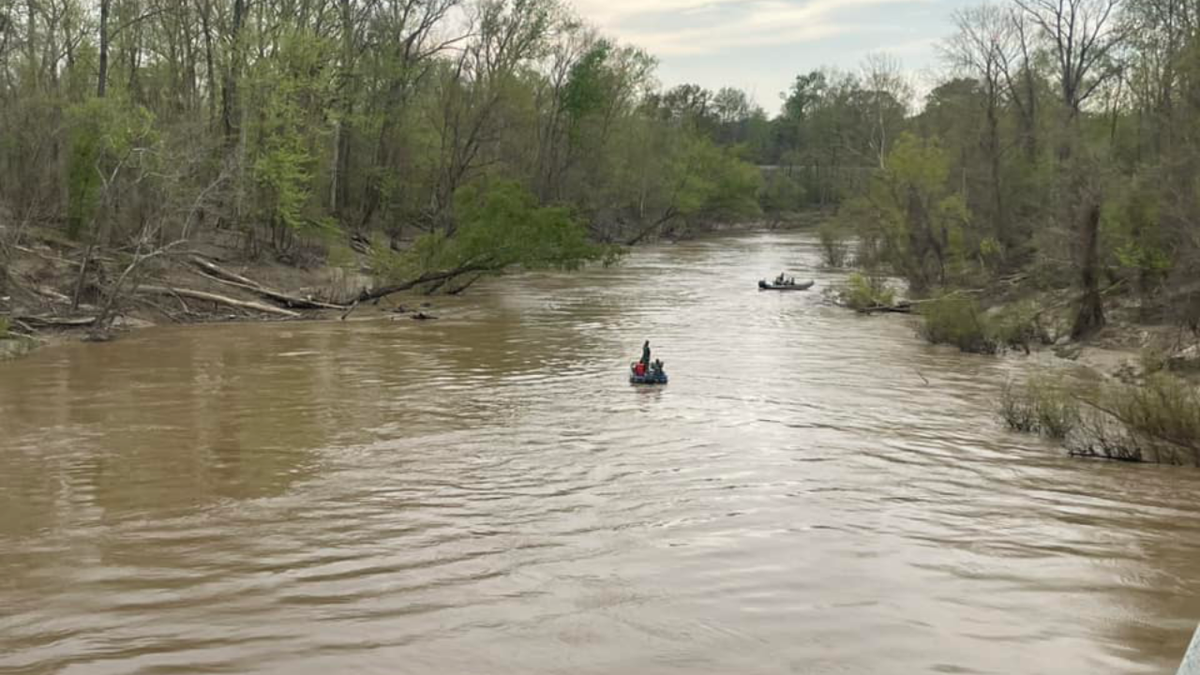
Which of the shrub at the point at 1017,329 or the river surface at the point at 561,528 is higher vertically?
the shrub at the point at 1017,329

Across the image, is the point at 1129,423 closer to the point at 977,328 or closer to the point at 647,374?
the point at 647,374

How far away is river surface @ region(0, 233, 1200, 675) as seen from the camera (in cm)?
776

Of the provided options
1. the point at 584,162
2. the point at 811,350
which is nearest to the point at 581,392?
the point at 811,350

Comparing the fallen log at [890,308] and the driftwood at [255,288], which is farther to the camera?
the fallen log at [890,308]

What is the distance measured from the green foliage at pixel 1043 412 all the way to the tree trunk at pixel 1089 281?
32.9ft

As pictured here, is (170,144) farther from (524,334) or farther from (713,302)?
(713,302)

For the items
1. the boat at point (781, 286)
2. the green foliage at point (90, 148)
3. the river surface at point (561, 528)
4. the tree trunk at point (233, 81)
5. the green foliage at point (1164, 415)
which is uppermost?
the tree trunk at point (233, 81)

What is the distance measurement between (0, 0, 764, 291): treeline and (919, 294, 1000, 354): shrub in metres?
13.5

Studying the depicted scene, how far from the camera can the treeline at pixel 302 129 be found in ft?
96.1

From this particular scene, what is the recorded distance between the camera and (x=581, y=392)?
19.3 metres

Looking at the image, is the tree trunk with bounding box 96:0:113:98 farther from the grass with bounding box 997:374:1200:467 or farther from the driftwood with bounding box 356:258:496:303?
the grass with bounding box 997:374:1200:467

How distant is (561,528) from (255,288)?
76.9 feet

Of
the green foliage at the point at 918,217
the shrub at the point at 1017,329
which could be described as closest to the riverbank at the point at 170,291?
the shrub at the point at 1017,329

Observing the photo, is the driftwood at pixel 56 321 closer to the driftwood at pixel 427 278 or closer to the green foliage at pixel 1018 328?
the driftwood at pixel 427 278
